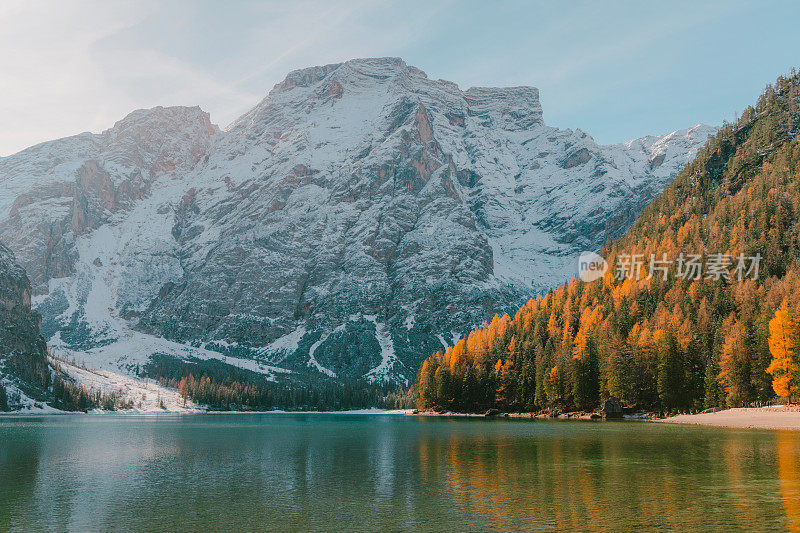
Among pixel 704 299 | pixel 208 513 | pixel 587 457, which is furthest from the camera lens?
pixel 704 299

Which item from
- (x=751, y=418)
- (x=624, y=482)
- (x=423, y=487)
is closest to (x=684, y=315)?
(x=751, y=418)

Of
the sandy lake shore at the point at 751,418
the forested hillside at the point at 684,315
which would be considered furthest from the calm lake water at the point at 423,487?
the forested hillside at the point at 684,315

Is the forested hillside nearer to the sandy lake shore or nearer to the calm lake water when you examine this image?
the sandy lake shore

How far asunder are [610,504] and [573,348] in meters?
91.0

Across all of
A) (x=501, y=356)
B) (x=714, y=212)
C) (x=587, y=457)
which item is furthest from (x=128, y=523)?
(x=714, y=212)

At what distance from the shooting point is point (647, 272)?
134 metres

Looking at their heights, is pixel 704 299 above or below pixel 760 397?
above

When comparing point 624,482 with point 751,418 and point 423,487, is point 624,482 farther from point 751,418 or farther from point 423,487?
point 751,418

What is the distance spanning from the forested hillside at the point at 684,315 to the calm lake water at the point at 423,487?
34.4 meters

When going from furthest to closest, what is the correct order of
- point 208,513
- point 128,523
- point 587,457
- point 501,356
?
point 501,356 → point 587,457 → point 208,513 → point 128,523

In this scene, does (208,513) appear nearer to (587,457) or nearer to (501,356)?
(587,457)

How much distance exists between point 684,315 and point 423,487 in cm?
8988

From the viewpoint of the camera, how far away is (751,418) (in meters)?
80.2

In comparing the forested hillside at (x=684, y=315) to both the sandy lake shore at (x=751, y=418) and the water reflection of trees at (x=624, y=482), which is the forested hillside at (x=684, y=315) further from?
the water reflection of trees at (x=624, y=482)
